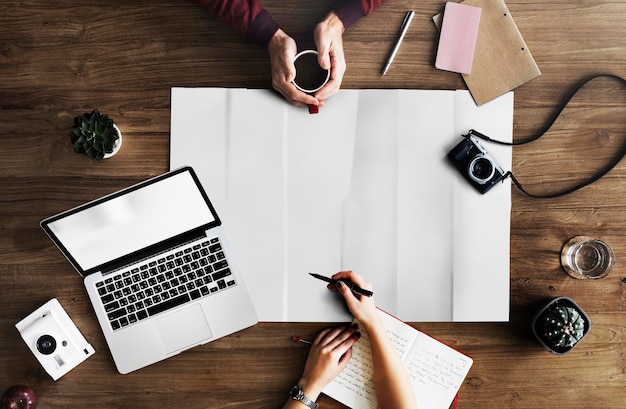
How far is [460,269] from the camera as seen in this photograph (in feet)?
3.66

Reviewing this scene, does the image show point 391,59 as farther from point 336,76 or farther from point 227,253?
point 227,253

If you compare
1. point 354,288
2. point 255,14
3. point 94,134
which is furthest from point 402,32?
point 94,134

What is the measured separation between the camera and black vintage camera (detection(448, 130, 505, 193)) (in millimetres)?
1097

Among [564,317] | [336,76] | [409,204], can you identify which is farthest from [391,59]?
[564,317]

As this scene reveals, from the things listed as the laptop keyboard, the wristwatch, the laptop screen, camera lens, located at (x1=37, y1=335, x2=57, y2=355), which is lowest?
the wristwatch

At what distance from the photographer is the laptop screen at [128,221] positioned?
43.2 inches

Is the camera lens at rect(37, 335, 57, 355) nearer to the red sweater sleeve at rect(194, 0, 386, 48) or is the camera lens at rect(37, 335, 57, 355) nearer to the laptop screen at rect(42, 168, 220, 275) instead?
the laptop screen at rect(42, 168, 220, 275)

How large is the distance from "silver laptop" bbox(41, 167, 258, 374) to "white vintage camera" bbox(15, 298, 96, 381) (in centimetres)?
6

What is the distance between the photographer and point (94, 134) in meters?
1.05

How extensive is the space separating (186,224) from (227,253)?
0.33 ft

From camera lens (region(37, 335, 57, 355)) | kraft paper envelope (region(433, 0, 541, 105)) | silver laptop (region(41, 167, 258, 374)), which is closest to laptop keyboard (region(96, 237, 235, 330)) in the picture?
silver laptop (region(41, 167, 258, 374))

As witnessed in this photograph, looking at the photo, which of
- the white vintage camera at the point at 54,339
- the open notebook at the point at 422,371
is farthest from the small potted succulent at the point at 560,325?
the white vintage camera at the point at 54,339

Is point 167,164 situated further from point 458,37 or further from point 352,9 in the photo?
point 458,37

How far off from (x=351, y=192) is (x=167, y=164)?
378 mm
